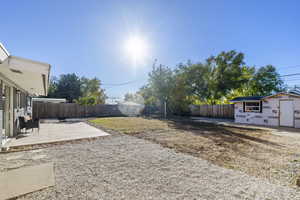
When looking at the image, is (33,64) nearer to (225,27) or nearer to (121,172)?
(121,172)

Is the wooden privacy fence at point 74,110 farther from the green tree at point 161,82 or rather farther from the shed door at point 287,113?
the shed door at point 287,113

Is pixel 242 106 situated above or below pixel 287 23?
below

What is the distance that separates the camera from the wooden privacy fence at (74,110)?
529 inches

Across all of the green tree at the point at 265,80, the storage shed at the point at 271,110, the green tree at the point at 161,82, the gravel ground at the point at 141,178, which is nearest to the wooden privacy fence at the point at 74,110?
the green tree at the point at 161,82

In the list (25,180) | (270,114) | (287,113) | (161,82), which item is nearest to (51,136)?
(25,180)

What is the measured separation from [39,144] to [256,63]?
26.2 metres

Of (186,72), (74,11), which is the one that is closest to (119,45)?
(74,11)

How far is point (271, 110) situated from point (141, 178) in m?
11.3

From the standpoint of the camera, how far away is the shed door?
8.45m

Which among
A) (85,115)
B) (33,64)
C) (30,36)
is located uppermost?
(30,36)

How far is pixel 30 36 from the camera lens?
23.0ft

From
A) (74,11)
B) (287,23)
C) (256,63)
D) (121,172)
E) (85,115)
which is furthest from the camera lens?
(256,63)

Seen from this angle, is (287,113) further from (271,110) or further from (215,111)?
(215,111)

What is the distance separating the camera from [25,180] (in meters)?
2.17
